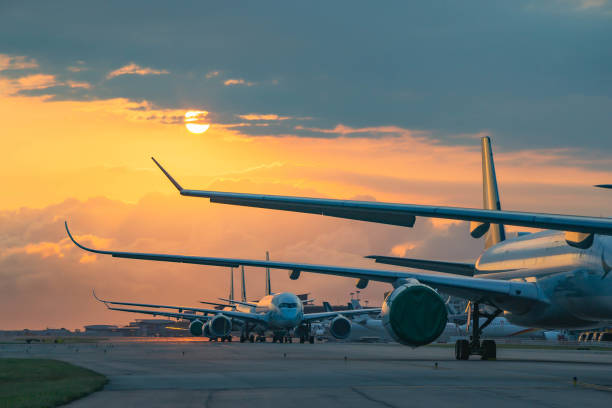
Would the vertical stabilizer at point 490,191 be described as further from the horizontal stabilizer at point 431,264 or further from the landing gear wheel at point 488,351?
the landing gear wheel at point 488,351

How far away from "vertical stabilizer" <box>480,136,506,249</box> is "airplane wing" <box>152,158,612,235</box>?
1704 centimetres

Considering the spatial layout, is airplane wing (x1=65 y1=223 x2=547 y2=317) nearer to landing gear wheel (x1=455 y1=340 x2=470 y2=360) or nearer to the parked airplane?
landing gear wheel (x1=455 y1=340 x2=470 y2=360)

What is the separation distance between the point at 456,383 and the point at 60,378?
9.28 m

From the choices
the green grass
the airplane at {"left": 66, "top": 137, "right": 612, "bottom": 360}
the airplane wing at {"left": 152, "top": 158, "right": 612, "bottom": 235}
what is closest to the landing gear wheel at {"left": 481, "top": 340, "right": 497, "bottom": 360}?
the airplane at {"left": 66, "top": 137, "right": 612, "bottom": 360}

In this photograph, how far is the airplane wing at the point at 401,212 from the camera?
39.5 ft

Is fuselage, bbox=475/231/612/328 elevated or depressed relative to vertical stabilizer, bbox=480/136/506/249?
depressed

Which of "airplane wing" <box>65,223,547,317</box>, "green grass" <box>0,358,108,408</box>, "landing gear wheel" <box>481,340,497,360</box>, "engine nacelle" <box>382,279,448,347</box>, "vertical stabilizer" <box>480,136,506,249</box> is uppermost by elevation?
"vertical stabilizer" <box>480,136,506,249</box>

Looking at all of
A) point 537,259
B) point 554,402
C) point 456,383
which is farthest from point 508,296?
Answer: point 554,402

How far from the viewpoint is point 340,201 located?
41.2ft

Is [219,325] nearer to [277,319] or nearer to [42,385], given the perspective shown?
[277,319]

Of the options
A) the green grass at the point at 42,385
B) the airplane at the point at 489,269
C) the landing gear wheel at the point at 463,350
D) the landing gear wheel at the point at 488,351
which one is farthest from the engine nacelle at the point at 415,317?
the landing gear wheel at the point at 488,351

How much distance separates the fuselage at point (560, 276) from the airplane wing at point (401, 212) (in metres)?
7.78

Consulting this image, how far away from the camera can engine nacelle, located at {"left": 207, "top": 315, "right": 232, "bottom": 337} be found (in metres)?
69.8

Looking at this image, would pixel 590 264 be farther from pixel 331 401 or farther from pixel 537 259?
pixel 331 401
